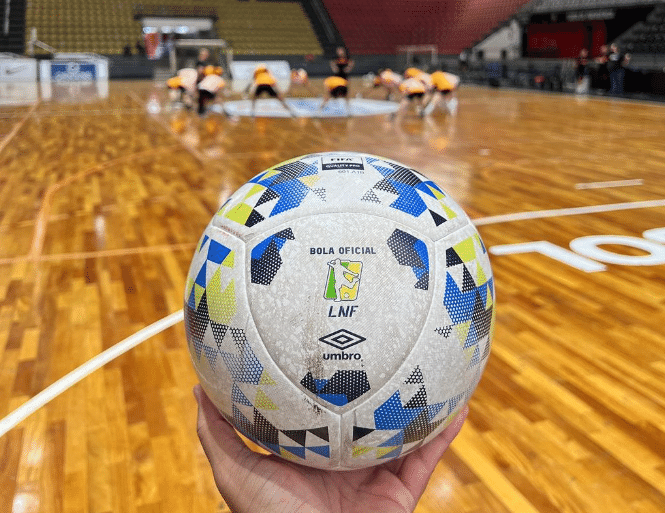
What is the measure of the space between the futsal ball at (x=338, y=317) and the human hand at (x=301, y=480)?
A: 0.05 metres

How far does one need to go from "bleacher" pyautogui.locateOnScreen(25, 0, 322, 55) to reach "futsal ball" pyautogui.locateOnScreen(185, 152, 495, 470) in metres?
25.7

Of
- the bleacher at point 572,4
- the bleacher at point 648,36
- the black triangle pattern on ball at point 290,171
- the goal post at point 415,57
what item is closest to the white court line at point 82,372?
the black triangle pattern on ball at point 290,171

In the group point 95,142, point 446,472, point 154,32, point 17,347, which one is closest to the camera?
point 446,472

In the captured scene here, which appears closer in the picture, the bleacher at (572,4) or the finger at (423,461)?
the finger at (423,461)

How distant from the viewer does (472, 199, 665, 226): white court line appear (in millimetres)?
4801

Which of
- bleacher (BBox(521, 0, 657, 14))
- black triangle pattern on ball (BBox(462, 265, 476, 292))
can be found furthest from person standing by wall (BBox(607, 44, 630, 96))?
black triangle pattern on ball (BBox(462, 265, 476, 292))

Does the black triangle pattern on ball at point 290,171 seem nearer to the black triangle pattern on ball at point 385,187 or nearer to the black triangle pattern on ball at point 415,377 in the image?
the black triangle pattern on ball at point 385,187

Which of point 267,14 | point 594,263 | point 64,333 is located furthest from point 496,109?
point 267,14

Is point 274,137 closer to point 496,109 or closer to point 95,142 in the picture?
point 95,142

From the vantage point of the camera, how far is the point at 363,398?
1.30 metres

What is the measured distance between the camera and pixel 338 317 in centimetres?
124

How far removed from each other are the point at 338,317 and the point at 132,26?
92.2ft

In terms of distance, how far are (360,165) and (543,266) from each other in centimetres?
264

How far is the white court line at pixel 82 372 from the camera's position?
2301 mm
